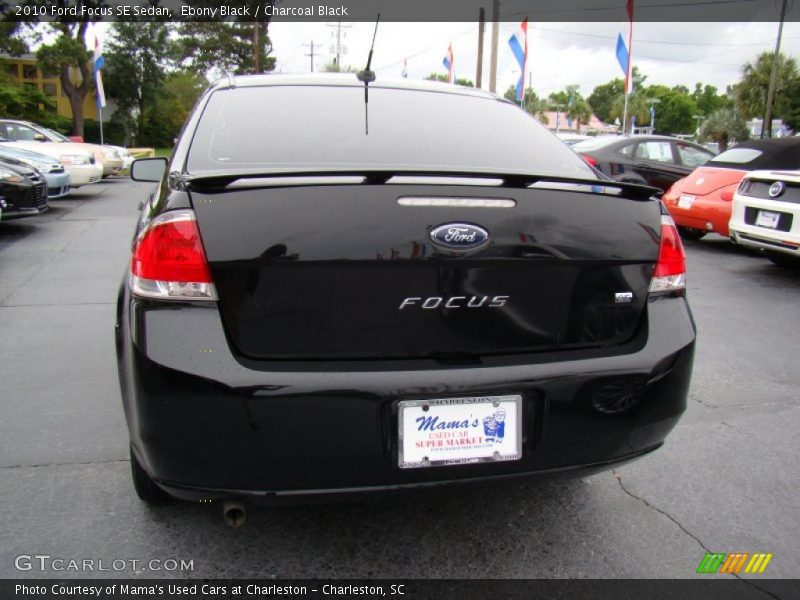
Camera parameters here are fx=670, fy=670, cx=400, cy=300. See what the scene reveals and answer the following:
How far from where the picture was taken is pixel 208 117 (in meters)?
2.52

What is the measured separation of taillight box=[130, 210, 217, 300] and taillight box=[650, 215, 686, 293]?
1.37m

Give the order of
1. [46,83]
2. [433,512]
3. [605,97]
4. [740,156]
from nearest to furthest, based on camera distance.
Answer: [433,512] → [740,156] → [46,83] → [605,97]

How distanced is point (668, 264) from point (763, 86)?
44.4 m

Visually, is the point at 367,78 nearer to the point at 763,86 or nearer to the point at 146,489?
the point at 146,489

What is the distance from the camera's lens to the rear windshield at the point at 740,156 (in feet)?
26.5

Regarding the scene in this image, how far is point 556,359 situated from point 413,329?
0.44 meters

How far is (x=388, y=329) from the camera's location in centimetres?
188

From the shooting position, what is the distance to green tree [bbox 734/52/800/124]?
38.4m

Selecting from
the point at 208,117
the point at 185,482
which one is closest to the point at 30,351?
the point at 208,117

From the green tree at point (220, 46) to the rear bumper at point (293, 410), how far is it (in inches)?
2292

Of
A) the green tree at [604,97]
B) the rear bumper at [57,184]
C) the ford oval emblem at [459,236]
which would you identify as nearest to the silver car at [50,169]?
the rear bumper at [57,184]

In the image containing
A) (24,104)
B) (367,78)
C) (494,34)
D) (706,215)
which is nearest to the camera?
(367,78)

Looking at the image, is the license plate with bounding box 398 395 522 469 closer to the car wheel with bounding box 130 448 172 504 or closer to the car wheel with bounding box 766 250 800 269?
the car wheel with bounding box 130 448 172 504

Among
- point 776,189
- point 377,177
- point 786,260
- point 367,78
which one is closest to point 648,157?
point 786,260
